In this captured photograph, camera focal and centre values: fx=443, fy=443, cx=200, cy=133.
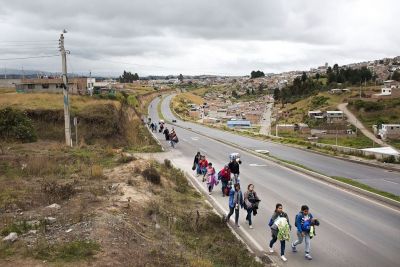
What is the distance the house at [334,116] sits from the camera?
333ft

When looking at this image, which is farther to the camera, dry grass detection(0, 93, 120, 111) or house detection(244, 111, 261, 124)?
house detection(244, 111, 261, 124)

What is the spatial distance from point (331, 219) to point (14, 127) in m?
21.8

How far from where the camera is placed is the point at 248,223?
1372 centimetres

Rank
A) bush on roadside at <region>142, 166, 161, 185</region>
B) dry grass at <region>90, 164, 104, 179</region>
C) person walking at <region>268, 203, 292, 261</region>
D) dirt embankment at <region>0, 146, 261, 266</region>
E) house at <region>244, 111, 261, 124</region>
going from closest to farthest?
dirt embankment at <region>0, 146, 261, 266</region> → person walking at <region>268, 203, 292, 261</region> → dry grass at <region>90, 164, 104, 179</region> → bush on roadside at <region>142, 166, 161, 185</region> → house at <region>244, 111, 261, 124</region>

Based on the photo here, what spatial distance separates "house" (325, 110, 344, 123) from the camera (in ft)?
333

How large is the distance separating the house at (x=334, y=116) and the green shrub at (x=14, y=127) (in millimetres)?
81408

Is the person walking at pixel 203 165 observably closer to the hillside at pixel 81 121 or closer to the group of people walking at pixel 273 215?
the group of people walking at pixel 273 215

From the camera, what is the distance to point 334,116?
10325cm

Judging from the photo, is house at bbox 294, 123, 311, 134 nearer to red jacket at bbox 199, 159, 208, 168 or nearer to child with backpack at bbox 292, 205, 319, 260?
red jacket at bbox 199, 159, 208, 168

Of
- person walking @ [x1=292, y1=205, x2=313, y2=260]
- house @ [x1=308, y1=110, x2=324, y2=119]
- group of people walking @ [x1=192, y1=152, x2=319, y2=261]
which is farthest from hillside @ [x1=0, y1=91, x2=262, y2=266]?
house @ [x1=308, y1=110, x2=324, y2=119]

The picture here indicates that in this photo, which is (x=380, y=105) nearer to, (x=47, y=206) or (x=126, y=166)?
(x=126, y=166)

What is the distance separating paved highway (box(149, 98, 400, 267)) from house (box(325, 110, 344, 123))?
265 ft

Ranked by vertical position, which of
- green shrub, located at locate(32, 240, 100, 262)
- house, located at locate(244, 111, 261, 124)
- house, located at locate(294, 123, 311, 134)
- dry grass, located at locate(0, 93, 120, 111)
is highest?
dry grass, located at locate(0, 93, 120, 111)

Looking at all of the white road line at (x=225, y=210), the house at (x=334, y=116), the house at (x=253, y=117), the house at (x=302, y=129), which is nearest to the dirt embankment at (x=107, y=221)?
the white road line at (x=225, y=210)
